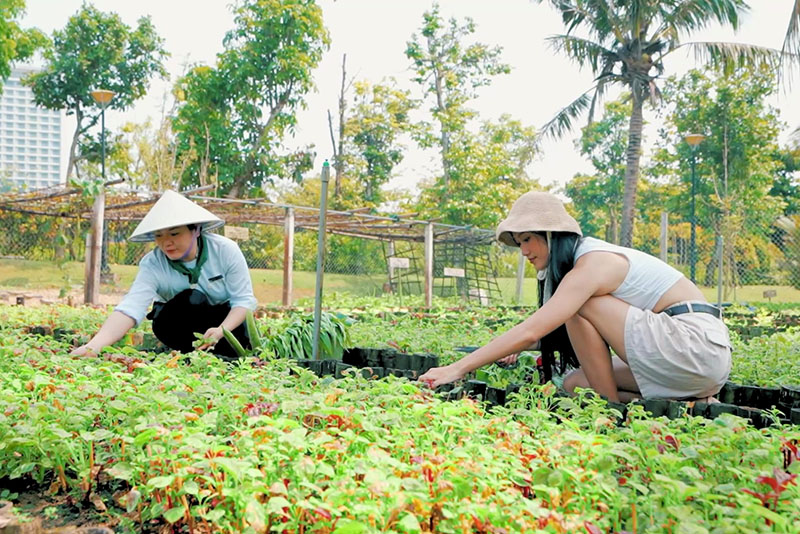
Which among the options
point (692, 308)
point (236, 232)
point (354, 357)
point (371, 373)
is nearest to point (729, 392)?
point (692, 308)

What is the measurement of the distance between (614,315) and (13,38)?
21.2 m

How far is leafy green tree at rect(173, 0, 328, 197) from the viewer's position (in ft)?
70.6

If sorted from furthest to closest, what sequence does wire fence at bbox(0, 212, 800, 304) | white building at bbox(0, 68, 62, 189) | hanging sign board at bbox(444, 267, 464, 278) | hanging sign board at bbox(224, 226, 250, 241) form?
1. white building at bbox(0, 68, 62, 189)
2. wire fence at bbox(0, 212, 800, 304)
3. hanging sign board at bbox(444, 267, 464, 278)
4. hanging sign board at bbox(224, 226, 250, 241)

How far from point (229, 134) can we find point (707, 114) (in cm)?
1715

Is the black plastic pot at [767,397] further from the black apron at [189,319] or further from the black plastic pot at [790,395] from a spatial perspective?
the black apron at [189,319]

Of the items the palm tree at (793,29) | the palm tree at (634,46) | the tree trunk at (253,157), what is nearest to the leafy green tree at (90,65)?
the tree trunk at (253,157)

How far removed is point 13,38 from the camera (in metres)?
19.7

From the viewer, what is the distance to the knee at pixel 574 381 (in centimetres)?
332

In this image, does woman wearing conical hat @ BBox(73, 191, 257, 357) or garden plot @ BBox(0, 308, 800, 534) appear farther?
woman wearing conical hat @ BBox(73, 191, 257, 357)

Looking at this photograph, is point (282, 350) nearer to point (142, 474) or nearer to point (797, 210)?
point (142, 474)

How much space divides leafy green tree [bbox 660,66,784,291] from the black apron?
20.3 metres

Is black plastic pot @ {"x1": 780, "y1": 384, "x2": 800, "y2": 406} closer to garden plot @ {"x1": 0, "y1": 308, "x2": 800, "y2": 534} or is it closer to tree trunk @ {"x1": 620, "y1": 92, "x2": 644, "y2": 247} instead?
garden plot @ {"x1": 0, "y1": 308, "x2": 800, "y2": 534}

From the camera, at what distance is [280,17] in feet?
70.1

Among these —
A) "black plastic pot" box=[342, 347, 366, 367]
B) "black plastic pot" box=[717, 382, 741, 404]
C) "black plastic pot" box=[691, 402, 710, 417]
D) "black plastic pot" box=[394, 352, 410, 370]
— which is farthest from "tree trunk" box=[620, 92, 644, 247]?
"black plastic pot" box=[691, 402, 710, 417]
